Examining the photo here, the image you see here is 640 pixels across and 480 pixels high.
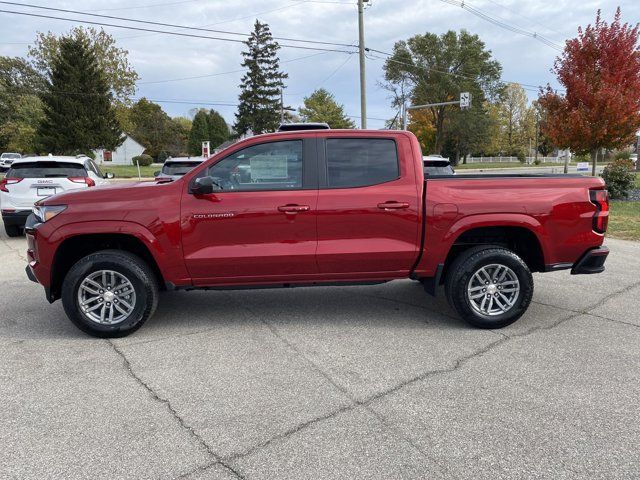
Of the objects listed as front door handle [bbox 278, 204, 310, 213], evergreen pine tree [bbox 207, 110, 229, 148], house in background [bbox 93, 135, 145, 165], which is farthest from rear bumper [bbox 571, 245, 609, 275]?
house in background [bbox 93, 135, 145, 165]

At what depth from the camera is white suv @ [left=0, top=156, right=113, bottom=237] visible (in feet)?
31.2

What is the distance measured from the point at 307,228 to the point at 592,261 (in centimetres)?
278

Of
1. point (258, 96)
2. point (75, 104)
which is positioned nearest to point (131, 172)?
point (75, 104)

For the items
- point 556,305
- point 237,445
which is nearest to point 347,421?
point 237,445

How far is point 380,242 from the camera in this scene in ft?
14.4

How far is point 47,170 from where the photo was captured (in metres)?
9.73

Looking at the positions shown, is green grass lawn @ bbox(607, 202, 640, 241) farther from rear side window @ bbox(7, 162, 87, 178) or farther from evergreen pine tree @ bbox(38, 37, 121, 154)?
evergreen pine tree @ bbox(38, 37, 121, 154)

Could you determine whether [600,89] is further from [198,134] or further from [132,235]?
[198,134]

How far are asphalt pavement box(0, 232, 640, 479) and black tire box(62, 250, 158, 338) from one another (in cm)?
15

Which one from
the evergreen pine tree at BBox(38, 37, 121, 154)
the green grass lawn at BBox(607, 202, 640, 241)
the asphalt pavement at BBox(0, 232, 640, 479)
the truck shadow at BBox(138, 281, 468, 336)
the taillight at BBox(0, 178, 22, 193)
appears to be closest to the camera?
the asphalt pavement at BBox(0, 232, 640, 479)

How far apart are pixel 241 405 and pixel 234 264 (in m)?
1.48

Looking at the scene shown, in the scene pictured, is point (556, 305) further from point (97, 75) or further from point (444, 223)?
point (97, 75)

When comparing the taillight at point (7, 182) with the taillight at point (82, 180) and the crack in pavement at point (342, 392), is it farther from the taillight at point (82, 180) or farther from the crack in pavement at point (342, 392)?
the crack in pavement at point (342, 392)

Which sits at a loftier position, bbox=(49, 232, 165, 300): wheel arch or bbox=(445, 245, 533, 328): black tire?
bbox=(49, 232, 165, 300): wheel arch
